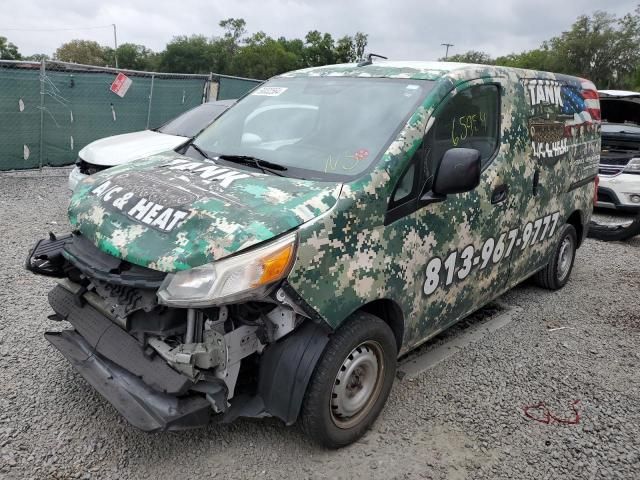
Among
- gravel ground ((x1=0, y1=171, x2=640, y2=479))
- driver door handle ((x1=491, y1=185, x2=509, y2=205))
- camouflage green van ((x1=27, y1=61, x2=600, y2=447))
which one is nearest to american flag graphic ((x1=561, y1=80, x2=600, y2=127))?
camouflage green van ((x1=27, y1=61, x2=600, y2=447))

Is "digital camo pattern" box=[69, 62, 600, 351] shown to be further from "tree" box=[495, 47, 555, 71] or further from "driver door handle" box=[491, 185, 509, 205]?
"tree" box=[495, 47, 555, 71]

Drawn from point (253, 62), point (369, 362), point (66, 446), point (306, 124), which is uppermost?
point (253, 62)

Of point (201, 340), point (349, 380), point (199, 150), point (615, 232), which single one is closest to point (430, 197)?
point (349, 380)

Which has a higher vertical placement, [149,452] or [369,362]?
[369,362]

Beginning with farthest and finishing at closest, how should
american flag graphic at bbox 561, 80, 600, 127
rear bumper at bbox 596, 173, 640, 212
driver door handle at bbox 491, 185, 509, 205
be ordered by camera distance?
rear bumper at bbox 596, 173, 640, 212, american flag graphic at bbox 561, 80, 600, 127, driver door handle at bbox 491, 185, 509, 205

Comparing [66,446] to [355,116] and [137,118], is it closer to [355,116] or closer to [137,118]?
[355,116]

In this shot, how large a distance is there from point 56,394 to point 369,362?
6.15 feet

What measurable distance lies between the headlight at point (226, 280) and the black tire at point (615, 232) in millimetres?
6160

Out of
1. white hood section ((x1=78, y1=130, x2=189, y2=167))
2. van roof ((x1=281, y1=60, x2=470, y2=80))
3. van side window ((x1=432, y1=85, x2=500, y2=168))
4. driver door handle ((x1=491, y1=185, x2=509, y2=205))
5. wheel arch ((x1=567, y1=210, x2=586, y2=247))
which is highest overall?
van roof ((x1=281, y1=60, x2=470, y2=80))

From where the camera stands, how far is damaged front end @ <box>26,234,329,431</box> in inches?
88.3

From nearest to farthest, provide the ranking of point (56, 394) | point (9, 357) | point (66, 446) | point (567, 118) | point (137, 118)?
point (66, 446)
point (56, 394)
point (9, 357)
point (567, 118)
point (137, 118)

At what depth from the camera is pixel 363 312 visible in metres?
2.77

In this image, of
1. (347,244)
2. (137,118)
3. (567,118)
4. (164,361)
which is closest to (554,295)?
(567,118)

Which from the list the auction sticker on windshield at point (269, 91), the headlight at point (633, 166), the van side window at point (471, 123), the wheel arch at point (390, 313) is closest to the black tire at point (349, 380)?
the wheel arch at point (390, 313)
